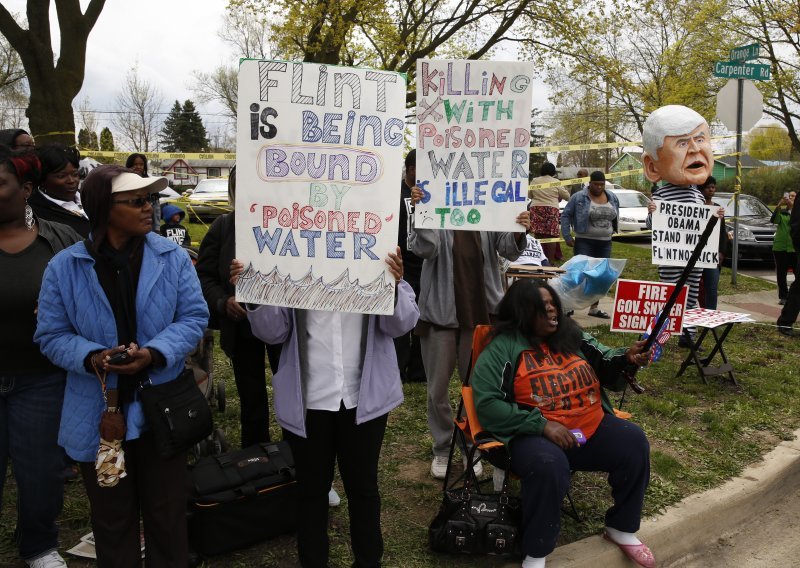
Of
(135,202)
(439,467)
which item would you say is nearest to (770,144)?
(439,467)

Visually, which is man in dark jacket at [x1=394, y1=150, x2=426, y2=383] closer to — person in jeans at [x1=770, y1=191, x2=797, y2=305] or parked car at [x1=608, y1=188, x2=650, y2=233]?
person in jeans at [x1=770, y1=191, x2=797, y2=305]

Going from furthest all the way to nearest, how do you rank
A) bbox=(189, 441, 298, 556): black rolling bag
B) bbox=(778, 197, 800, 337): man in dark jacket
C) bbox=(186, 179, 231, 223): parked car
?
1. bbox=(186, 179, 231, 223): parked car
2. bbox=(778, 197, 800, 337): man in dark jacket
3. bbox=(189, 441, 298, 556): black rolling bag

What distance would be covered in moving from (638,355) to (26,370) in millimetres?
2946

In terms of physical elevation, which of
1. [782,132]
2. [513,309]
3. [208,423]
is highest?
[782,132]

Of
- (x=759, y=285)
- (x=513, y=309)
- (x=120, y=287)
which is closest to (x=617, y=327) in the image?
(x=513, y=309)

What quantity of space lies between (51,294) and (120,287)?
263 mm

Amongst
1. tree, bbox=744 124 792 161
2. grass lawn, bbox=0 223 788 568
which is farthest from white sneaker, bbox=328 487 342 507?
tree, bbox=744 124 792 161

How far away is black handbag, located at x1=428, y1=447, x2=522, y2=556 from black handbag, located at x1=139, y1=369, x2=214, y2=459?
1298 mm

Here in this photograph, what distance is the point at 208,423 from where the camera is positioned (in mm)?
2637

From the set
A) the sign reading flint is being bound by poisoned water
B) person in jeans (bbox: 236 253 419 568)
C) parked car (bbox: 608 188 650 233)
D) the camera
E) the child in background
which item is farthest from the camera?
parked car (bbox: 608 188 650 233)

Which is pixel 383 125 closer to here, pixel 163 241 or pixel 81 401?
pixel 163 241

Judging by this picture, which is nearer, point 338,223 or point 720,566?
point 338,223

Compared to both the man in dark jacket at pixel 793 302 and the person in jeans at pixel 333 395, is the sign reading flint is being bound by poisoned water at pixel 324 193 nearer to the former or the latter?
the person in jeans at pixel 333 395

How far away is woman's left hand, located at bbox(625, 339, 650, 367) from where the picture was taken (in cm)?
337
